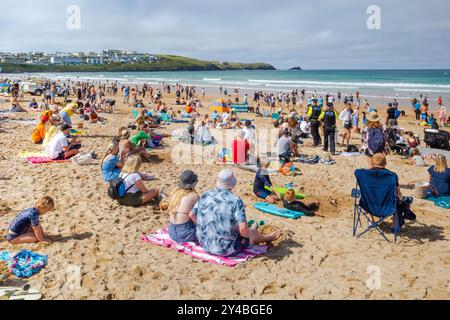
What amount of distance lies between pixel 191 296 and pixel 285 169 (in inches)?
224

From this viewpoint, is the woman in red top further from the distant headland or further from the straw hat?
the distant headland

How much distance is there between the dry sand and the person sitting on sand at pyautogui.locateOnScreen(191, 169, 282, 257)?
266mm

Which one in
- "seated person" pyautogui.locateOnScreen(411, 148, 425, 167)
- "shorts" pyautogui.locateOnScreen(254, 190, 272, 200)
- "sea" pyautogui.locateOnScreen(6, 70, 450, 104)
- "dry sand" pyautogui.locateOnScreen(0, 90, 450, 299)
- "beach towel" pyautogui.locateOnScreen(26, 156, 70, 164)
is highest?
"sea" pyautogui.locateOnScreen(6, 70, 450, 104)

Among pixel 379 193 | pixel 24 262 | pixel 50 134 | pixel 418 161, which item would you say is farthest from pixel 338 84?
pixel 24 262

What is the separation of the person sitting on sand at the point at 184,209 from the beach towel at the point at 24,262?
5.28 ft

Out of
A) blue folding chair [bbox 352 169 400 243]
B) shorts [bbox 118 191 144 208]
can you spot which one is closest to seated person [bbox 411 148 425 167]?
blue folding chair [bbox 352 169 400 243]

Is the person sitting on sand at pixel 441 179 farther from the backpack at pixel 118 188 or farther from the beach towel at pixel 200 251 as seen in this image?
the backpack at pixel 118 188

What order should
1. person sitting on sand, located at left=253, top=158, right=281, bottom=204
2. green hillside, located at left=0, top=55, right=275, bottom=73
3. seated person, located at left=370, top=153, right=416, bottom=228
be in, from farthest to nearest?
green hillside, located at left=0, top=55, right=275, bottom=73
person sitting on sand, located at left=253, top=158, right=281, bottom=204
seated person, located at left=370, top=153, right=416, bottom=228

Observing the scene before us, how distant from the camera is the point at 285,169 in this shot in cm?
913

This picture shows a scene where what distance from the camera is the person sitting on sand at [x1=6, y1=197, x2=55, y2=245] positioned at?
15.8 ft

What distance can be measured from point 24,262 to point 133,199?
6.95 ft

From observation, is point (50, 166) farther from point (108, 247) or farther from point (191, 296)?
point (191, 296)
